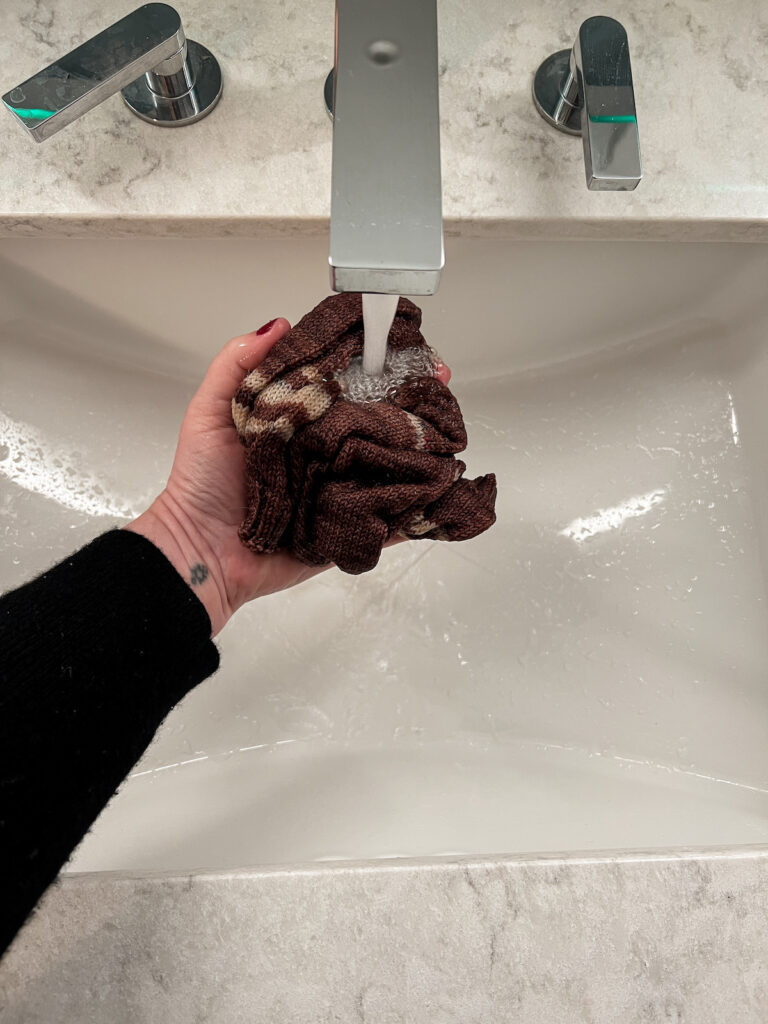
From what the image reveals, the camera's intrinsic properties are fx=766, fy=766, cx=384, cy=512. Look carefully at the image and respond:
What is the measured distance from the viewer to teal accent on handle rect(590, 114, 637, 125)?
50cm

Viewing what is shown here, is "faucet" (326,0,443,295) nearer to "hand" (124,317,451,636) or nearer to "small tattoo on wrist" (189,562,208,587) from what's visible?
"hand" (124,317,451,636)

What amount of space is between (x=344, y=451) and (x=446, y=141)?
29 cm

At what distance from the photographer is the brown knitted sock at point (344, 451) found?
1.48 feet

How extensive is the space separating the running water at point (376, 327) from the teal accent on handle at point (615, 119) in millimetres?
204

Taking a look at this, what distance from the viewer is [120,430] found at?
0.76m

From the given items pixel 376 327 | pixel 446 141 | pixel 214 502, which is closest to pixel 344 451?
pixel 376 327

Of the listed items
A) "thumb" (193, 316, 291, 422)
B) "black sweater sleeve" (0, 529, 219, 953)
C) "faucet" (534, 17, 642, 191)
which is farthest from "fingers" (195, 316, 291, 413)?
"faucet" (534, 17, 642, 191)

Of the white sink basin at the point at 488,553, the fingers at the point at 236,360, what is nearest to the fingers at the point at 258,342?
the fingers at the point at 236,360

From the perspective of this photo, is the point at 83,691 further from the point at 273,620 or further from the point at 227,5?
the point at 227,5

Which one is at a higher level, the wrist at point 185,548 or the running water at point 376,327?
the running water at point 376,327

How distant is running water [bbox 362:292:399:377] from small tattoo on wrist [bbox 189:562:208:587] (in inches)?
8.0

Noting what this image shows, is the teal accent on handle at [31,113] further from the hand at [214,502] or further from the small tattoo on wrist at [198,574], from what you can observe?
the small tattoo on wrist at [198,574]

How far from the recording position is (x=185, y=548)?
0.58 m

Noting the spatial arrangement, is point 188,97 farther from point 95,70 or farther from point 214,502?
point 214,502
